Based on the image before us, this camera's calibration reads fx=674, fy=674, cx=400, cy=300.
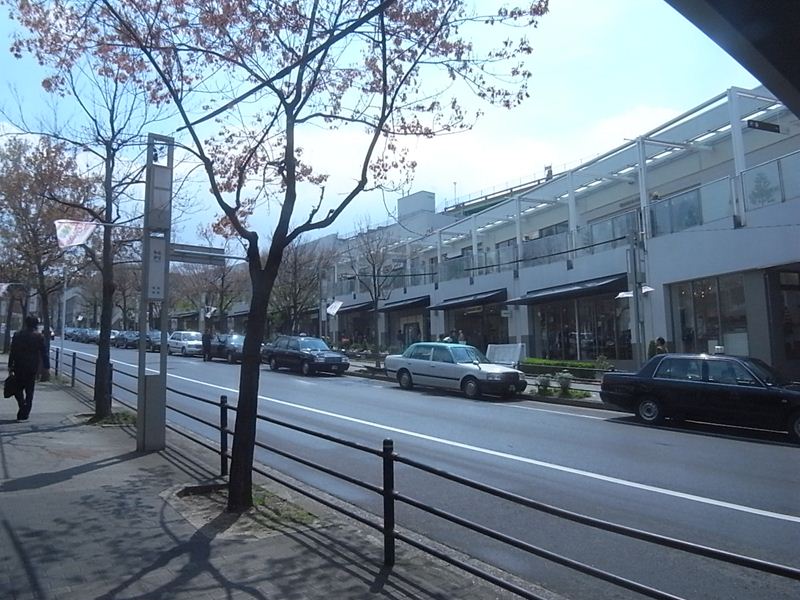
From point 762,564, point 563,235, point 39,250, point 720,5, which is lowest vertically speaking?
point 762,564

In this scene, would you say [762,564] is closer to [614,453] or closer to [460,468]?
[460,468]

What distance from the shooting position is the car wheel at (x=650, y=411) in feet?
44.5

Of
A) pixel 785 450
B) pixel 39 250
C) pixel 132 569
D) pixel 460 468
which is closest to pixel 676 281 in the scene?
pixel 785 450

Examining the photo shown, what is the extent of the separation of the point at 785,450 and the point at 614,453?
111 inches

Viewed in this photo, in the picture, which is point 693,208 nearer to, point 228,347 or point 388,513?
point 388,513

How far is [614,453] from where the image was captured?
10.4 metres

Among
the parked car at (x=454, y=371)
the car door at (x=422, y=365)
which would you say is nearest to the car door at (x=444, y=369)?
the parked car at (x=454, y=371)

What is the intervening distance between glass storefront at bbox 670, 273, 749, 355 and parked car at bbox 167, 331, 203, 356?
26971 millimetres

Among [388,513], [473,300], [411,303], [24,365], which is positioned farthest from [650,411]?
[411,303]

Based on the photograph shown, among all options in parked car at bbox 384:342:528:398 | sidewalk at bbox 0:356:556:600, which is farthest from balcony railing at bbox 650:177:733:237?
sidewalk at bbox 0:356:556:600

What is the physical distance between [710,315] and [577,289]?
5709 mm

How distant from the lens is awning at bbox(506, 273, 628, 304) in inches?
961

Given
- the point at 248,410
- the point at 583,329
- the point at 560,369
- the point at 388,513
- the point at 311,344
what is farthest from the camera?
the point at 311,344

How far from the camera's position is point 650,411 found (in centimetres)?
1371
